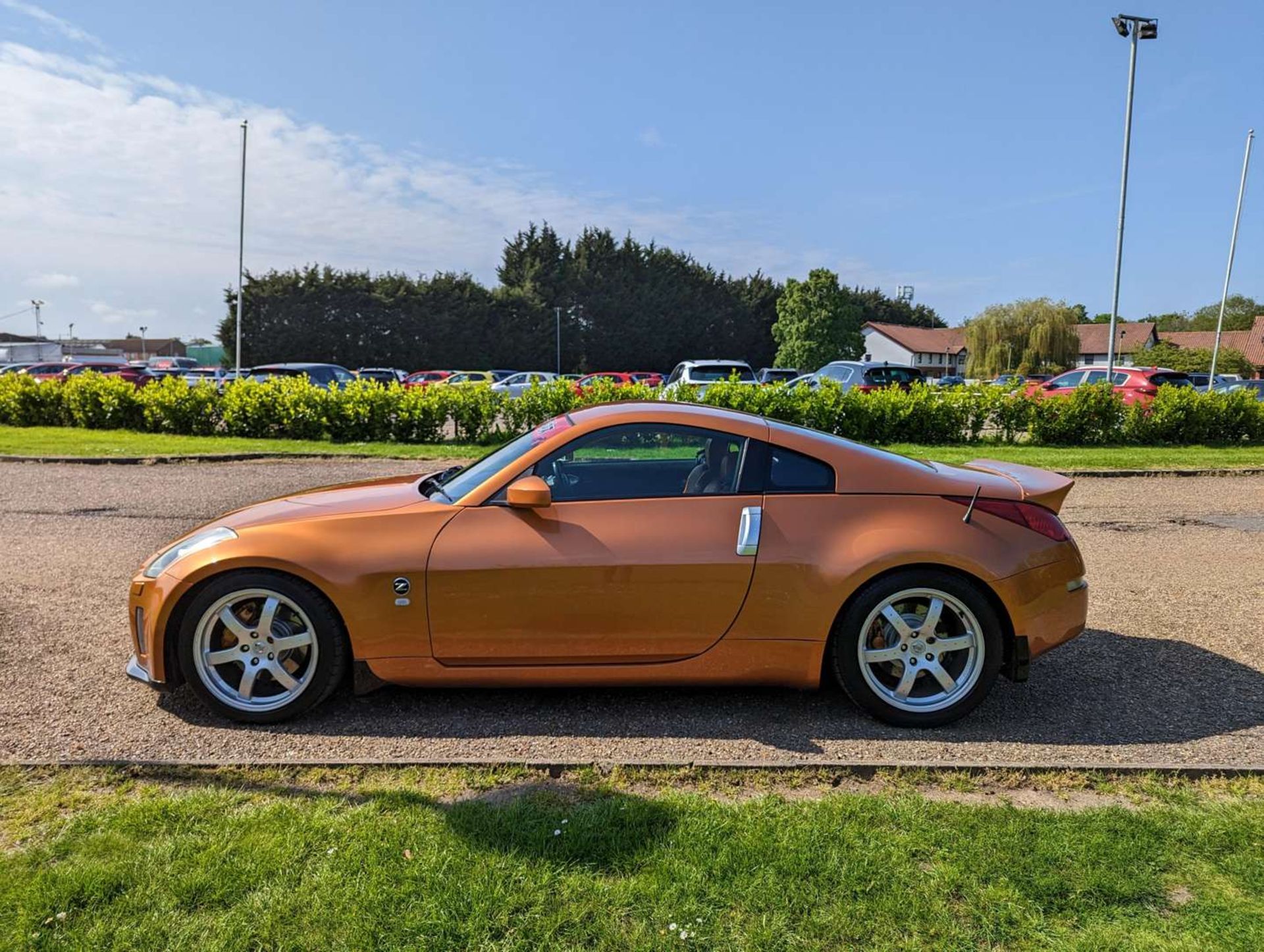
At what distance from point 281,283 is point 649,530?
60629mm

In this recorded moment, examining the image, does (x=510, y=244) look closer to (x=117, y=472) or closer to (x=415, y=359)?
(x=415, y=359)

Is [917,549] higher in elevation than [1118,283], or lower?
lower

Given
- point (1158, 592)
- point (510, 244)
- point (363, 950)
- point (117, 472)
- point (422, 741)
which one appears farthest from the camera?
point (510, 244)

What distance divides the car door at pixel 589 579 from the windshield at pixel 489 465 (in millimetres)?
216

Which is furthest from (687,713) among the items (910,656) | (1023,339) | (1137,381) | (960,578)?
(1023,339)

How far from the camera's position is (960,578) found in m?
3.87

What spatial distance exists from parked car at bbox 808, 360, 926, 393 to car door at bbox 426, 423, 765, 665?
1574 centimetres

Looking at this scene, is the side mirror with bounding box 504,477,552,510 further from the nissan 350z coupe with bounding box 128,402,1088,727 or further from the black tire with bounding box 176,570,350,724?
the black tire with bounding box 176,570,350,724

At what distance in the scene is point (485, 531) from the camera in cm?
382

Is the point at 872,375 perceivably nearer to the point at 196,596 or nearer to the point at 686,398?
the point at 686,398

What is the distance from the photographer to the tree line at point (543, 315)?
190ft

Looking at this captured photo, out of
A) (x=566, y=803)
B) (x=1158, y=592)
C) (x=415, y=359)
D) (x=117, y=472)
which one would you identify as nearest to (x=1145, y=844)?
(x=566, y=803)

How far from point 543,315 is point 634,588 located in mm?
63249

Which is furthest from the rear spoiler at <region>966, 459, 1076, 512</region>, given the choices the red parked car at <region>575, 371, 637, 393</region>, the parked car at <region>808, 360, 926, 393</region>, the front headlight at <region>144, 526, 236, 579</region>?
the parked car at <region>808, 360, 926, 393</region>
